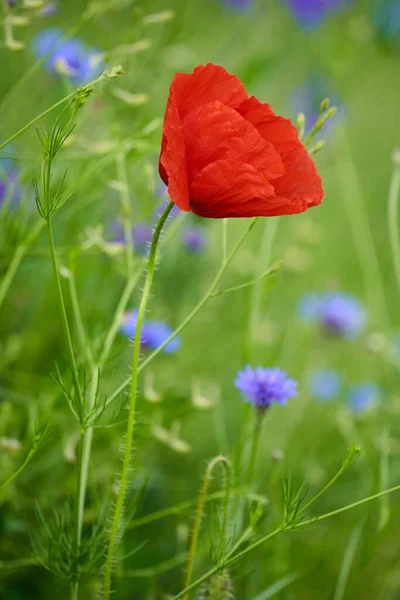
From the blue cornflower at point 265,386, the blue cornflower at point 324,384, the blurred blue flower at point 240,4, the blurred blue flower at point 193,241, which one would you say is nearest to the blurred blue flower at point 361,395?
the blue cornflower at point 324,384

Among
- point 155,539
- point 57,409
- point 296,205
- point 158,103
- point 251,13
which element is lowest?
point 155,539

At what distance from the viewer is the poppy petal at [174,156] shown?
364 millimetres

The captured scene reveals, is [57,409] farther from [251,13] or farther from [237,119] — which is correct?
[251,13]

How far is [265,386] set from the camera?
0.53 meters

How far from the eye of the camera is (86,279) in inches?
36.9

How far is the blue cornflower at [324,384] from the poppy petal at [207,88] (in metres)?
0.67

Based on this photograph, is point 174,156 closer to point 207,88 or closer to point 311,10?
point 207,88

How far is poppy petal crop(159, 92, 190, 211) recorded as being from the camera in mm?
364

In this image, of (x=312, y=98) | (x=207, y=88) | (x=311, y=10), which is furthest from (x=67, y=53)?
(x=311, y=10)

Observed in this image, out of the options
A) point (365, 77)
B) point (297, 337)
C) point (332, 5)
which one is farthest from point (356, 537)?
point (365, 77)

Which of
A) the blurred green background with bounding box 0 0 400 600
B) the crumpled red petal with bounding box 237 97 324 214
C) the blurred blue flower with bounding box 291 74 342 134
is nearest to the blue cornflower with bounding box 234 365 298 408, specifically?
the blurred green background with bounding box 0 0 400 600

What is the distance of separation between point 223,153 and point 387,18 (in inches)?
44.5

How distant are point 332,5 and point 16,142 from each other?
804 millimetres

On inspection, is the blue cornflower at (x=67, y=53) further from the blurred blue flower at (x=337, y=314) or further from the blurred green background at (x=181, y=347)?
the blurred blue flower at (x=337, y=314)
